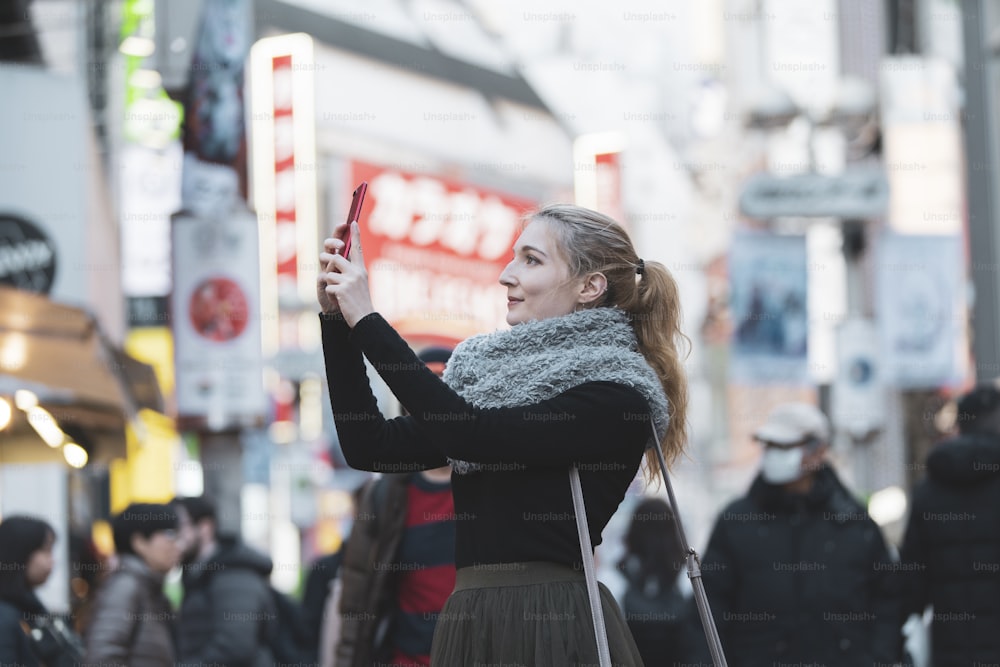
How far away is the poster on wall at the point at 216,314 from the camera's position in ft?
41.9

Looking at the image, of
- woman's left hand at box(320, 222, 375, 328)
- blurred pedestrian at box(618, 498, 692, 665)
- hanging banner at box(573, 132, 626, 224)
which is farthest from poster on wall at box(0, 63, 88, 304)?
hanging banner at box(573, 132, 626, 224)

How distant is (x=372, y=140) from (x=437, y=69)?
4.83 meters

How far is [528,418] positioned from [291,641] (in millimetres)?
6411

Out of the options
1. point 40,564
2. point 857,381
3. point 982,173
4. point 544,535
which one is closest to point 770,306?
point 857,381

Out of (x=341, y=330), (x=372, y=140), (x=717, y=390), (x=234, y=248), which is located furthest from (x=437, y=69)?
(x=341, y=330)

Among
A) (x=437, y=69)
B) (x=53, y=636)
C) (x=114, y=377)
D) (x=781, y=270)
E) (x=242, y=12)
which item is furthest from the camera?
(x=437, y=69)

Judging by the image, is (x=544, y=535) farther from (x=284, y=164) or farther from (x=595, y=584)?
(x=284, y=164)

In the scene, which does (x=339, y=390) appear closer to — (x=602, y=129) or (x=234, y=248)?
(x=234, y=248)

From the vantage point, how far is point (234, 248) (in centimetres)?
1308

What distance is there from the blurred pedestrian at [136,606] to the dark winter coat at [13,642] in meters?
0.49

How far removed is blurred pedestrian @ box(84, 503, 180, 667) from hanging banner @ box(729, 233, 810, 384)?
409 inches

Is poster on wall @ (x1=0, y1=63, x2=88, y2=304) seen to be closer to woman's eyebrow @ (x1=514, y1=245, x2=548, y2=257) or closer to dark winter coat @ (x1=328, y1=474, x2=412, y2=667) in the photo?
dark winter coat @ (x1=328, y1=474, x2=412, y2=667)

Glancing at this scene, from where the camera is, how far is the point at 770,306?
54.9 feet

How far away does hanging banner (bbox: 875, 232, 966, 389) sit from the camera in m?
16.9
